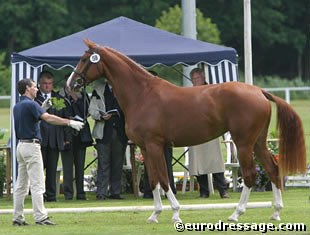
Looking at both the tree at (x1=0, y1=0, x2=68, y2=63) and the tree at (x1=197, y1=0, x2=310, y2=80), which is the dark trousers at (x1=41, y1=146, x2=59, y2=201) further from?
the tree at (x1=197, y1=0, x2=310, y2=80)

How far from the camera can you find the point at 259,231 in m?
11.7

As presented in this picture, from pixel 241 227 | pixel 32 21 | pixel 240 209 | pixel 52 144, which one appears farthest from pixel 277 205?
pixel 32 21

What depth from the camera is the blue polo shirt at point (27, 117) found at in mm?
12672

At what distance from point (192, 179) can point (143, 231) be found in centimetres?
648

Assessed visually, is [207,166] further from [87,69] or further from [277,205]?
[277,205]

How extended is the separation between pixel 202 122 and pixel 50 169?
14.1 ft

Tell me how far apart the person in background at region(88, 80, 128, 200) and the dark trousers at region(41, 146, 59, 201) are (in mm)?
735

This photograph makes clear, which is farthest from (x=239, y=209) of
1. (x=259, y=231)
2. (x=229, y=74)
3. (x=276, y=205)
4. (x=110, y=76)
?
(x=229, y=74)

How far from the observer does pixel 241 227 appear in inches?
475

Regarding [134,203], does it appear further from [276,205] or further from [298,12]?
[298,12]

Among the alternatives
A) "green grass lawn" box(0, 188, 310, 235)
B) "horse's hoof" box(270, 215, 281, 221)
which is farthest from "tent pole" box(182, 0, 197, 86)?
"horse's hoof" box(270, 215, 281, 221)

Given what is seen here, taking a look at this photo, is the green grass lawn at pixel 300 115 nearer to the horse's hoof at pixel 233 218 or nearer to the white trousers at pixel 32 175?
the horse's hoof at pixel 233 218

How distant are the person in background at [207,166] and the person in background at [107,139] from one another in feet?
3.99

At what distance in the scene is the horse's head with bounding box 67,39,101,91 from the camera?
13.9 metres
